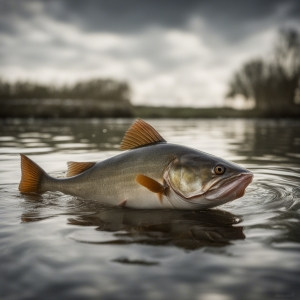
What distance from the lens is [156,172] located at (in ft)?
12.6

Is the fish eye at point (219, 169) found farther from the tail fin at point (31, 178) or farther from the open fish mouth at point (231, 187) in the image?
the tail fin at point (31, 178)

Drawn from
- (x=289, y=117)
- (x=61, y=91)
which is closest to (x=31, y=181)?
(x=289, y=117)

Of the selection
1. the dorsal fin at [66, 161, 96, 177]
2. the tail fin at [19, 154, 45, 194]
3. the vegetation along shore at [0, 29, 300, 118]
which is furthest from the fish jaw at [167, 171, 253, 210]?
the vegetation along shore at [0, 29, 300, 118]

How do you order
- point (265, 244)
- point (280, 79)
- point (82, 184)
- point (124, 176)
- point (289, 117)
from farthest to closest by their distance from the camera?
point (280, 79), point (289, 117), point (82, 184), point (124, 176), point (265, 244)

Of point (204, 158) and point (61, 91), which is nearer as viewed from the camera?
point (204, 158)

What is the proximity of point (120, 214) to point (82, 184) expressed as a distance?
2.27ft

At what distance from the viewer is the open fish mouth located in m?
3.57

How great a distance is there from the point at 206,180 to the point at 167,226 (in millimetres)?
560

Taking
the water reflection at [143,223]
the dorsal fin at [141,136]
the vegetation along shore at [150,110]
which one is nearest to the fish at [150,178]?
the dorsal fin at [141,136]

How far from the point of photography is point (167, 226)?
3457 mm

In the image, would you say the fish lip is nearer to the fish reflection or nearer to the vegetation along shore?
the fish reflection

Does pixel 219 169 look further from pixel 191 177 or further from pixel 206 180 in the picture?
pixel 191 177

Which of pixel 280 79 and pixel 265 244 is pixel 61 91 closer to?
pixel 280 79

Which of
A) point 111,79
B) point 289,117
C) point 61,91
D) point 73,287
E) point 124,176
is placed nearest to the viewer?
point 73,287
